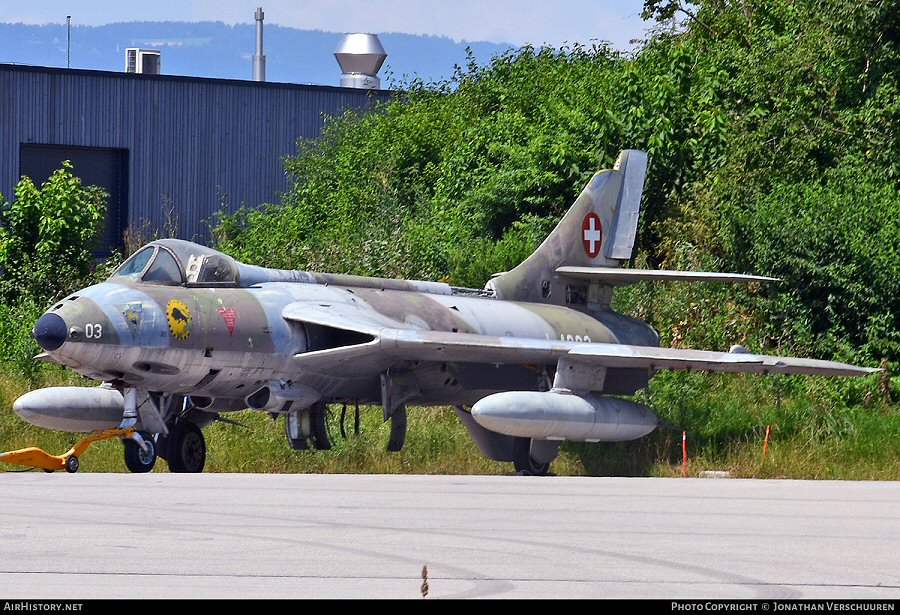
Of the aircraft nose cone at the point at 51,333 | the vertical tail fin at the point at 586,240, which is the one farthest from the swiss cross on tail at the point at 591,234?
the aircraft nose cone at the point at 51,333

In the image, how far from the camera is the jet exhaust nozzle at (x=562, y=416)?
15.7m

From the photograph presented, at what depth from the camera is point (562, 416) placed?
53.9 feet

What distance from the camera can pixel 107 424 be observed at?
53.8 feet

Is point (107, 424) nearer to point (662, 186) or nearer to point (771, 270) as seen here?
point (771, 270)

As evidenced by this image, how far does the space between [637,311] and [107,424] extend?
38.9 ft

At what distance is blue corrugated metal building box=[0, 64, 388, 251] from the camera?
37.3 m

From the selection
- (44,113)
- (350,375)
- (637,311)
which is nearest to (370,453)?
(350,375)

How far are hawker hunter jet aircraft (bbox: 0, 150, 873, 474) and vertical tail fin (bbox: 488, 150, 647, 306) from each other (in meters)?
0.61

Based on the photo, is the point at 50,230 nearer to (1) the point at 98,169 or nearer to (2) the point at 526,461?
(1) the point at 98,169

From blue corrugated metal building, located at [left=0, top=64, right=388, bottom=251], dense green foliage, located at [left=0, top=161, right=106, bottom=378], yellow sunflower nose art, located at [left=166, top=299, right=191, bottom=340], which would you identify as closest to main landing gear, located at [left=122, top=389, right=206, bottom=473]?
yellow sunflower nose art, located at [left=166, top=299, right=191, bottom=340]

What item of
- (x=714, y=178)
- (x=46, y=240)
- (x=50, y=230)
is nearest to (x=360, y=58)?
(x=50, y=230)

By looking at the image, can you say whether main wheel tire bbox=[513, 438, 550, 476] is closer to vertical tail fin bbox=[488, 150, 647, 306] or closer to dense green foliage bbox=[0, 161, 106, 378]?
vertical tail fin bbox=[488, 150, 647, 306]

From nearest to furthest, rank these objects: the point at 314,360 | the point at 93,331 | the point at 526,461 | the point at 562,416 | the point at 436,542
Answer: the point at 436,542
the point at 93,331
the point at 314,360
the point at 562,416
the point at 526,461

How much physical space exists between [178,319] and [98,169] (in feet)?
82.3
